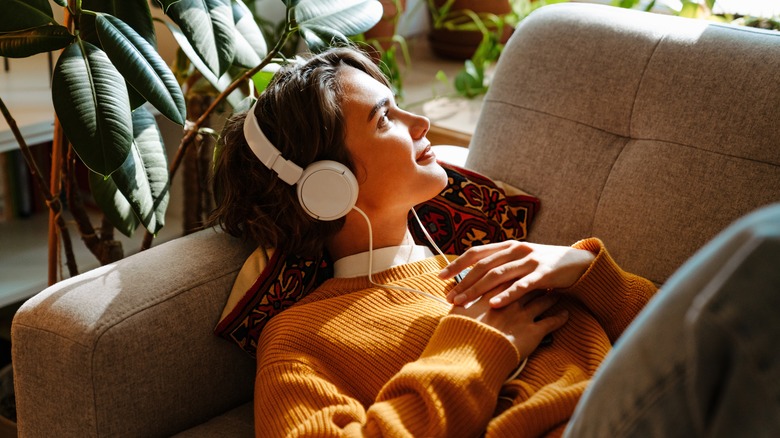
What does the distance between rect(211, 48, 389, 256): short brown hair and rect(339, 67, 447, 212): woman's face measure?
0.02m

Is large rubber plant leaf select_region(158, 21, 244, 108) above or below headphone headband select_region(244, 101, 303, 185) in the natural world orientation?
above

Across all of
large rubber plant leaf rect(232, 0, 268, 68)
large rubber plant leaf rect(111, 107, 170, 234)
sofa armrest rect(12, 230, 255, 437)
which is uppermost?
large rubber plant leaf rect(232, 0, 268, 68)

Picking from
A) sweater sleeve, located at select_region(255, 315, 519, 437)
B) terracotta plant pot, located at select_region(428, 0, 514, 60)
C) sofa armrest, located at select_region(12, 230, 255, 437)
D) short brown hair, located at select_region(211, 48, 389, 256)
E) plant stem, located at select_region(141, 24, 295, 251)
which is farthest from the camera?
terracotta plant pot, located at select_region(428, 0, 514, 60)

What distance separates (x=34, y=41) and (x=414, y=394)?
747 millimetres

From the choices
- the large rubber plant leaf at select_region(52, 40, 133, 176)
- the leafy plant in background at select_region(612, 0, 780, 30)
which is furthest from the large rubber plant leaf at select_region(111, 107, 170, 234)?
the leafy plant in background at select_region(612, 0, 780, 30)

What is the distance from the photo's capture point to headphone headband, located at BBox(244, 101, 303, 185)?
122 centimetres

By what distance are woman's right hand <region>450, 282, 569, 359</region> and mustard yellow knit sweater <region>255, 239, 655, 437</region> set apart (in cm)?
3

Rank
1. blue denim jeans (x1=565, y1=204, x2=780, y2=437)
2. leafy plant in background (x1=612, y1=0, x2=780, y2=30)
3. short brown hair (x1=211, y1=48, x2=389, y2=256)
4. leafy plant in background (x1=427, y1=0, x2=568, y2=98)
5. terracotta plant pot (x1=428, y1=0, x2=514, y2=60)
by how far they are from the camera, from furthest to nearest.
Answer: terracotta plant pot (x1=428, y1=0, x2=514, y2=60)
leafy plant in background (x1=427, y1=0, x2=568, y2=98)
leafy plant in background (x1=612, y1=0, x2=780, y2=30)
short brown hair (x1=211, y1=48, x2=389, y2=256)
blue denim jeans (x1=565, y1=204, x2=780, y2=437)

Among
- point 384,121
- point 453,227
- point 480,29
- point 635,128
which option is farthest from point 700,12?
point 384,121

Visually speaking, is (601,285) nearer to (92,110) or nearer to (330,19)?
(330,19)

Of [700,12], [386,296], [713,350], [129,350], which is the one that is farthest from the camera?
[700,12]

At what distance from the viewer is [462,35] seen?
103 inches

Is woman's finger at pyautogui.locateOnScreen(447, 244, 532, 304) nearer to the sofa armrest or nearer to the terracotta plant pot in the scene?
the sofa armrest

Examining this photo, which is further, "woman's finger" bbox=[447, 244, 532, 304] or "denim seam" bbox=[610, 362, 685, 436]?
"woman's finger" bbox=[447, 244, 532, 304]
